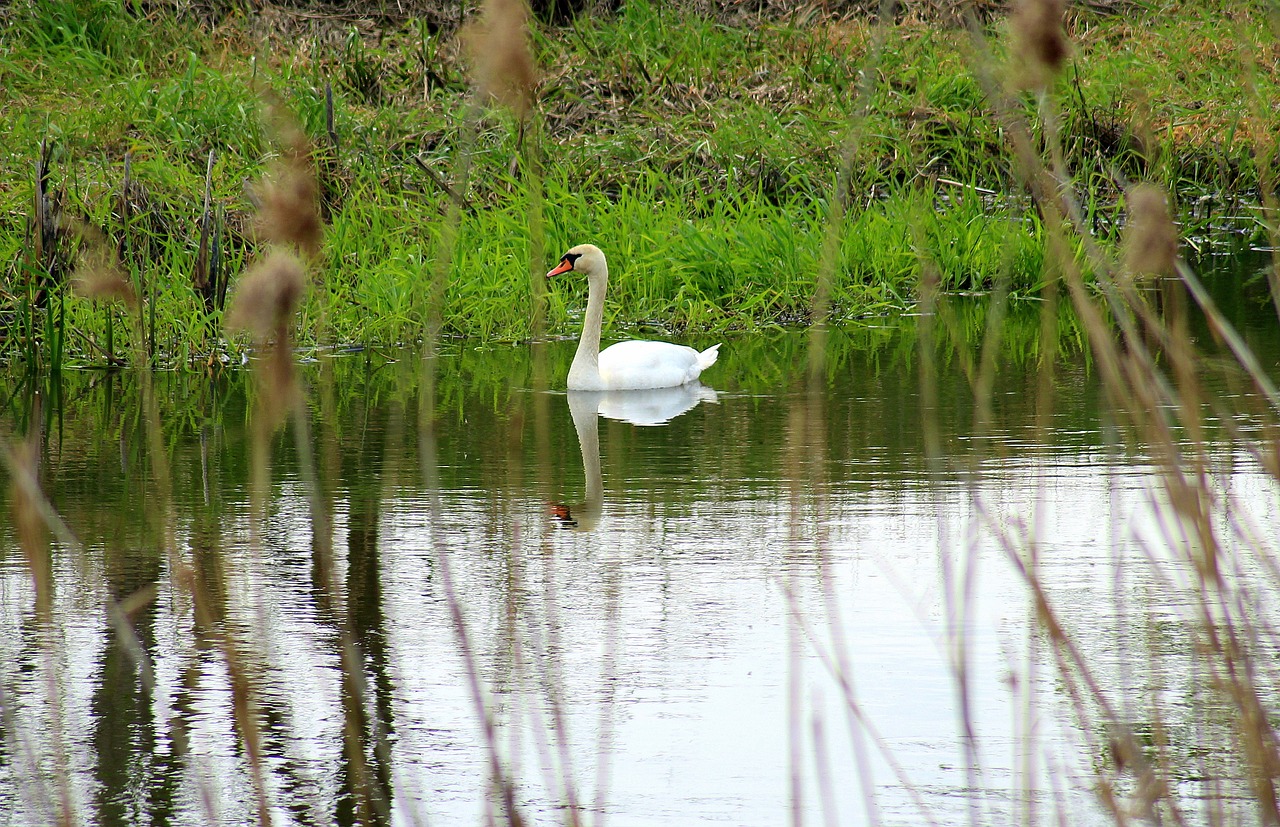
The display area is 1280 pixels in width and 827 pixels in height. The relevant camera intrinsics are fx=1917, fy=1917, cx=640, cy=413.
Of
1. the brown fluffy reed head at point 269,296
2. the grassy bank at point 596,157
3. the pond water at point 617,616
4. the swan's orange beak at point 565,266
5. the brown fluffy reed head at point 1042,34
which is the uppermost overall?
the grassy bank at point 596,157

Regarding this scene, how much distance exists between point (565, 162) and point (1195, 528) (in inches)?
466

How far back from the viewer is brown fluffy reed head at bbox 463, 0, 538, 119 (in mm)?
1698

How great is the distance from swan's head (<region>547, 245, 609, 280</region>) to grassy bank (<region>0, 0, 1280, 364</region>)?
74cm

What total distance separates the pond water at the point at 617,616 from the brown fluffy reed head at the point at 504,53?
1.75ft

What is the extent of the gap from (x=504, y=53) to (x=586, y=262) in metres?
8.29

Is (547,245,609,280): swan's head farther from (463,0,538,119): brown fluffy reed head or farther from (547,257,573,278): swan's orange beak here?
(463,0,538,119): brown fluffy reed head

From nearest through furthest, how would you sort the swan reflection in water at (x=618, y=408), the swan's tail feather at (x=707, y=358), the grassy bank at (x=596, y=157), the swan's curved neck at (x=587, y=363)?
the swan reflection in water at (x=618, y=408) → the swan's curved neck at (x=587, y=363) → the swan's tail feather at (x=707, y=358) → the grassy bank at (x=596, y=157)

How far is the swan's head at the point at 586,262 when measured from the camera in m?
9.92

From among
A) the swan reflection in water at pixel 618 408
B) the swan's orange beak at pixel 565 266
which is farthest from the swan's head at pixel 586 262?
the swan reflection in water at pixel 618 408

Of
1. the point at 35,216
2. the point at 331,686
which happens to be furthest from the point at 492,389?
the point at 331,686

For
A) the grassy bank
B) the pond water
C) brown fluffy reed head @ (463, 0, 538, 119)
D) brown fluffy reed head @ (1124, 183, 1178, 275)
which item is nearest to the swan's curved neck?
the pond water

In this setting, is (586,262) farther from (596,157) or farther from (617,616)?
(617,616)

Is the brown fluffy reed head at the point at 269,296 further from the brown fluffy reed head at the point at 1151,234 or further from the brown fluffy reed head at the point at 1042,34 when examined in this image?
the brown fluffy reed head at the point at 1151,234

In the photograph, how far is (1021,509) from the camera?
6.00m
